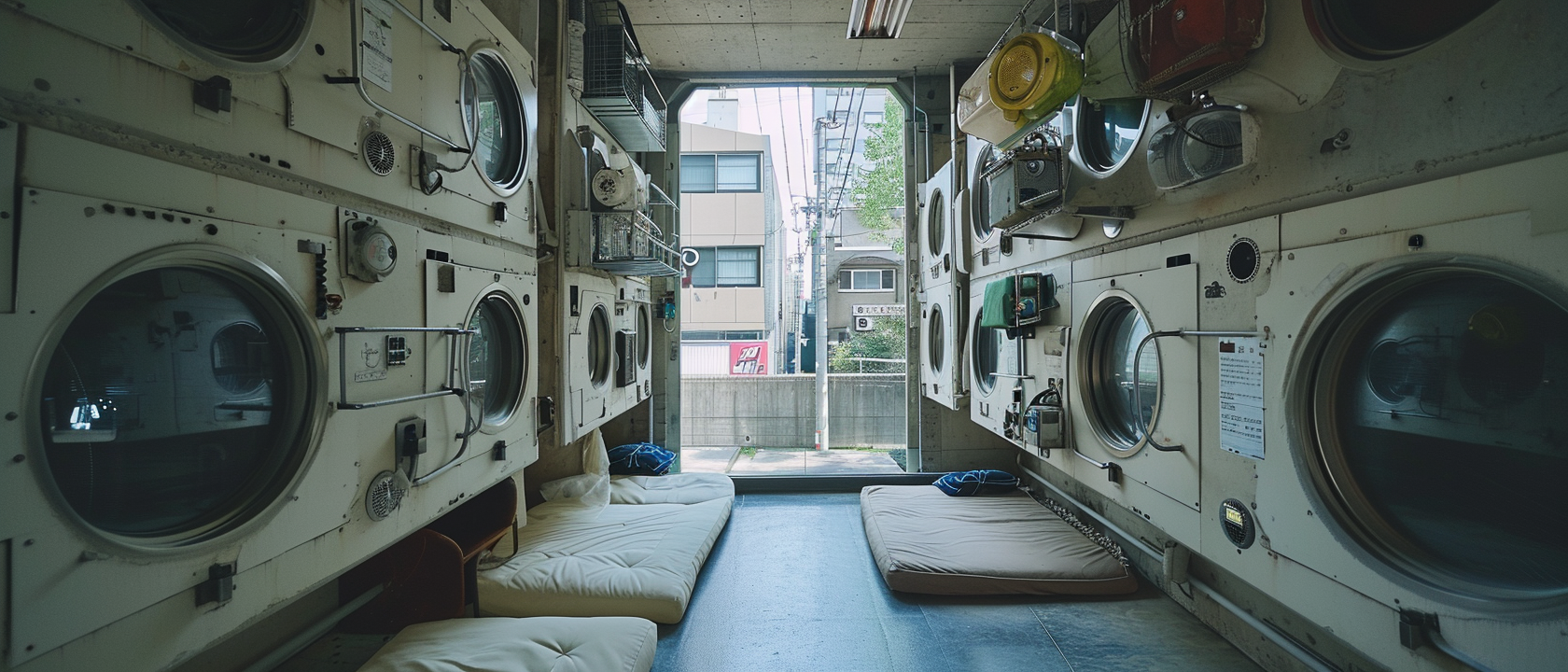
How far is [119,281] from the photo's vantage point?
1554 millimetres

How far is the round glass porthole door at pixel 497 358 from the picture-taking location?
130 inches

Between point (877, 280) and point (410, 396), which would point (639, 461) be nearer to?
point (410, 396)

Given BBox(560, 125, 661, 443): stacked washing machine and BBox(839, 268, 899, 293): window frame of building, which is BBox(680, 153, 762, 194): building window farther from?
BBox(560, 125, 661, 443): stacked washing machine

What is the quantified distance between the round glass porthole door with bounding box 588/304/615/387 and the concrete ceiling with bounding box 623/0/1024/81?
2862 mm

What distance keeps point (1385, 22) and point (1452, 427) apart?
1.40m

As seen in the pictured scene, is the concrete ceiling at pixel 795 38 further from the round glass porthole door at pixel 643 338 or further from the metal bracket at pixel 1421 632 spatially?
the metal bracket at pixel 1421 632

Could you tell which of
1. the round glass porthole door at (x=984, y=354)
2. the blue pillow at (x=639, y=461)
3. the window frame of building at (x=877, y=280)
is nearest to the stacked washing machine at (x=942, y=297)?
the round glass porthole door at (x=984, y=354)

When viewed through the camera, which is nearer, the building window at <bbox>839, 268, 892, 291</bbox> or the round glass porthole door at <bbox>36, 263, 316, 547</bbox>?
the round glass porthole door at <bbox>36, 263, 316, 547</bbox>

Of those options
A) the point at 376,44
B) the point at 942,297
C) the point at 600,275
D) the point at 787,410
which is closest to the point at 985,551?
the point at 942,297

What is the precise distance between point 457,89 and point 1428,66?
389 centimetres

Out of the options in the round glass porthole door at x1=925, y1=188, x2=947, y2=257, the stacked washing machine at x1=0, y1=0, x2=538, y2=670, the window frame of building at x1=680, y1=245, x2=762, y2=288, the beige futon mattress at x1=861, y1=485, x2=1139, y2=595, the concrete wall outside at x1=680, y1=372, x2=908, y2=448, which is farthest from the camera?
the window frame of building at x1=680, y1=245, x2=762, y2=288

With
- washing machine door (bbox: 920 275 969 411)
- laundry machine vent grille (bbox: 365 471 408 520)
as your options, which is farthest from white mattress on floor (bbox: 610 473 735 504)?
laundry machine vent grille (bbox: 365 471 408 520)

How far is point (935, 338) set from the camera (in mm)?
6500

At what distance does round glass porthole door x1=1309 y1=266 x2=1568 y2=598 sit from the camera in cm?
168
